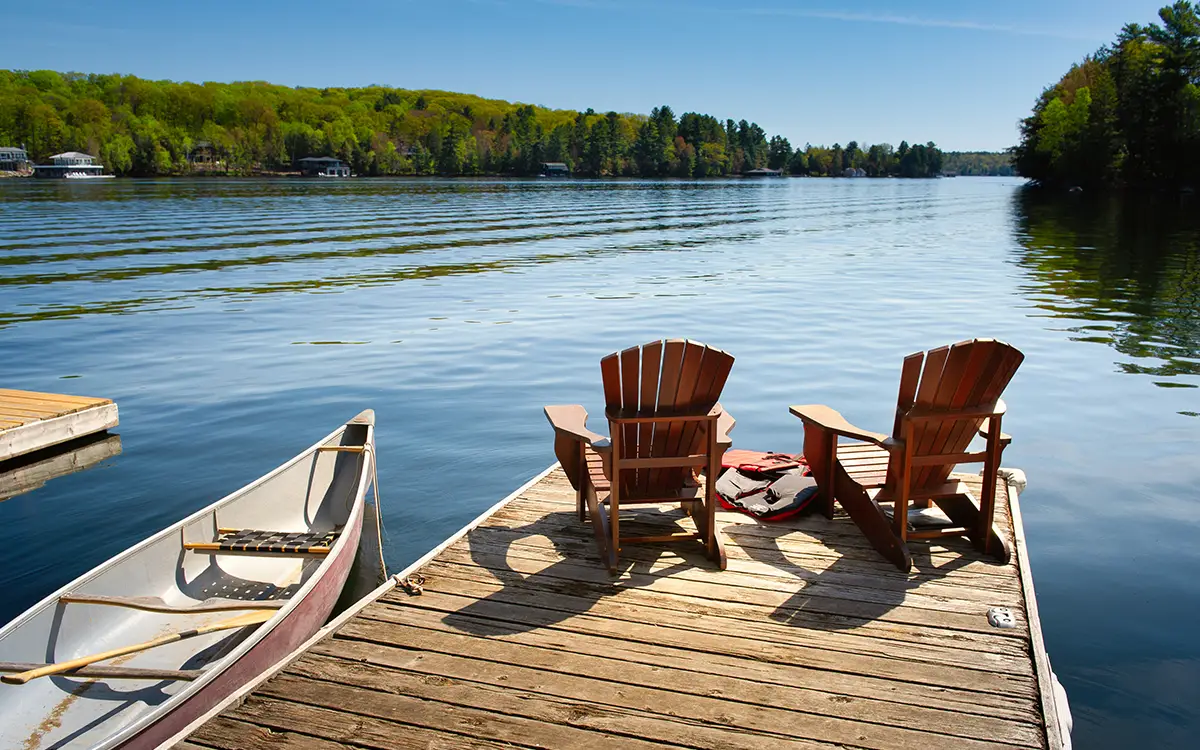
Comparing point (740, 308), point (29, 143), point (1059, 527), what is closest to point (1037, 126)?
point (740, 308)

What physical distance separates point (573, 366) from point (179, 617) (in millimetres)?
8564

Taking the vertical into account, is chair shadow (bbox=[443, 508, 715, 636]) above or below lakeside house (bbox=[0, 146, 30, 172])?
below

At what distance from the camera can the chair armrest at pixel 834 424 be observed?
4.83 m

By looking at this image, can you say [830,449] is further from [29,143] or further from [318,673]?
[29,143]

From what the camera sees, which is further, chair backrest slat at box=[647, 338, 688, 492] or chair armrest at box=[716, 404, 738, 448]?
chair armrest at box=[716, 404, 738, 448]

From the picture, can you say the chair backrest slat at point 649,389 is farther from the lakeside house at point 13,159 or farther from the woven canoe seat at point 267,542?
the lakeside house at point 13,159

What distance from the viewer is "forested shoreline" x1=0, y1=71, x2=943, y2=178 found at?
130 m

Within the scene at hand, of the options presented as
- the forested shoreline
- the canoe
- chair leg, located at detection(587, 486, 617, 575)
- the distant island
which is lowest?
the canoe

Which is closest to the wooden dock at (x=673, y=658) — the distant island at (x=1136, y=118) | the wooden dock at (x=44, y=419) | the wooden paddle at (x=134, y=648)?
the wooden paddle at (x=134, y=648)

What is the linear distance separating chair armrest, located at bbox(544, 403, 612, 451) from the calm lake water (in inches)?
96.3

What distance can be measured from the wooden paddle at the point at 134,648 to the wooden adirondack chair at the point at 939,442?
3.39 meters

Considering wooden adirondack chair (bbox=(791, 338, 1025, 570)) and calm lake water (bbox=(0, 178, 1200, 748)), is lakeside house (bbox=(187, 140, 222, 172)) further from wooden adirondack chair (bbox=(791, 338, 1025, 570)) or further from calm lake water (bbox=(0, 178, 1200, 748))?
wooden adirondack chair (bbox=(791, 338, 1025, 570))

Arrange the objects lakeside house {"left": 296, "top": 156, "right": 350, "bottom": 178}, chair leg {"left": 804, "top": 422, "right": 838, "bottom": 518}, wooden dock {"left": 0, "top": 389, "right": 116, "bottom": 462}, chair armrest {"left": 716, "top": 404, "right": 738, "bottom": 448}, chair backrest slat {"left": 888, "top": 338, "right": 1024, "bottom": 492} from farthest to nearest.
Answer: lakeside house {"left": 296, "top": 156, "right": 350, "bottom": 178} < wooden dock {"left": 0, "top": 389, "right": 116, "bottom": 462} < chair leg {"left": 804, "top": 422, "right": 838, "bottom": 518} < chair armrest {"left": 716, "top": 404, "right": 738, "bottom": 448} < chair backrest slat {"left": 888, "top": 338, "right": 1024, "bottom": 492}

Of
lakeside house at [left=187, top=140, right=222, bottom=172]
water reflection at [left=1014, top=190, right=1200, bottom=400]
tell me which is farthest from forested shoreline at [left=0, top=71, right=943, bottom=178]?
water reflection at [left=1014, top=190, right=1200, bottom=400]
